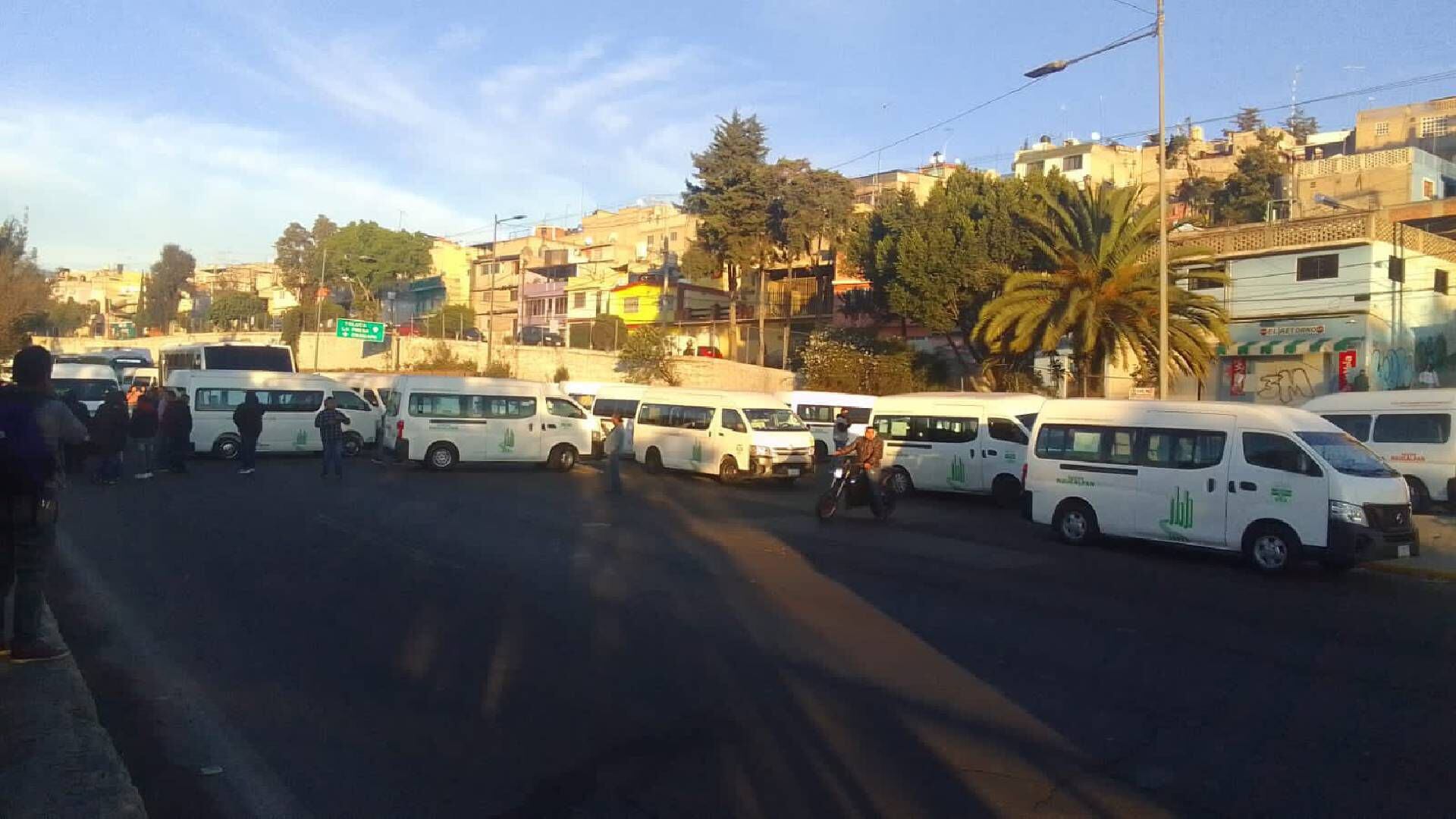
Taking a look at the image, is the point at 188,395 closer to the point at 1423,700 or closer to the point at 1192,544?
the point at 1192,544

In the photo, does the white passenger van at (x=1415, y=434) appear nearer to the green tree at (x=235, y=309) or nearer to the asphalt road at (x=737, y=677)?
the asphalt road at (x=737, y=677)

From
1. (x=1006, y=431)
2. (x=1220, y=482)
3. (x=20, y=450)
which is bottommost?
(x=1220, y=482)

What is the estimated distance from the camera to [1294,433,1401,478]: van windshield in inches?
484

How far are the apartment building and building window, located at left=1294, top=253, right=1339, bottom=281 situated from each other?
0.11 ft

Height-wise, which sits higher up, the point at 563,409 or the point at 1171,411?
the point at 1171,411

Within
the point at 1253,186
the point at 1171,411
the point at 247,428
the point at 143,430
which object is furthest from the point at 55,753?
the point at 1253,186

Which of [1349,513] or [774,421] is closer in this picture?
[1349,513]

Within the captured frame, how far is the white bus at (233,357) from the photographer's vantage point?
32.8 m

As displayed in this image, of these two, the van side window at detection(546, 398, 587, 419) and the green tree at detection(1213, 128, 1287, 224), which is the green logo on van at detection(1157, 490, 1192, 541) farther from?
the green tree at detection(1213, 128, 1287, 224)

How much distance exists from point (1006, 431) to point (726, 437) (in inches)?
248

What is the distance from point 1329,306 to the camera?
33094 millimetres

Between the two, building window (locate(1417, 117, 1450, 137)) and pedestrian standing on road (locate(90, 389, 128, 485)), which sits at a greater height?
building window (locate(1417, 117, 1450, 137))

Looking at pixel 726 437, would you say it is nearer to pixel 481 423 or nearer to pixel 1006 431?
pixel 481 423

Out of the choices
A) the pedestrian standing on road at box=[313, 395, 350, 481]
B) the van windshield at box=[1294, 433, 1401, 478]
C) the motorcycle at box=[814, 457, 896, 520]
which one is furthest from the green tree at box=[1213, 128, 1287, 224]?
the pedestrian standing on road at box=[313, 395, 350, 481]
